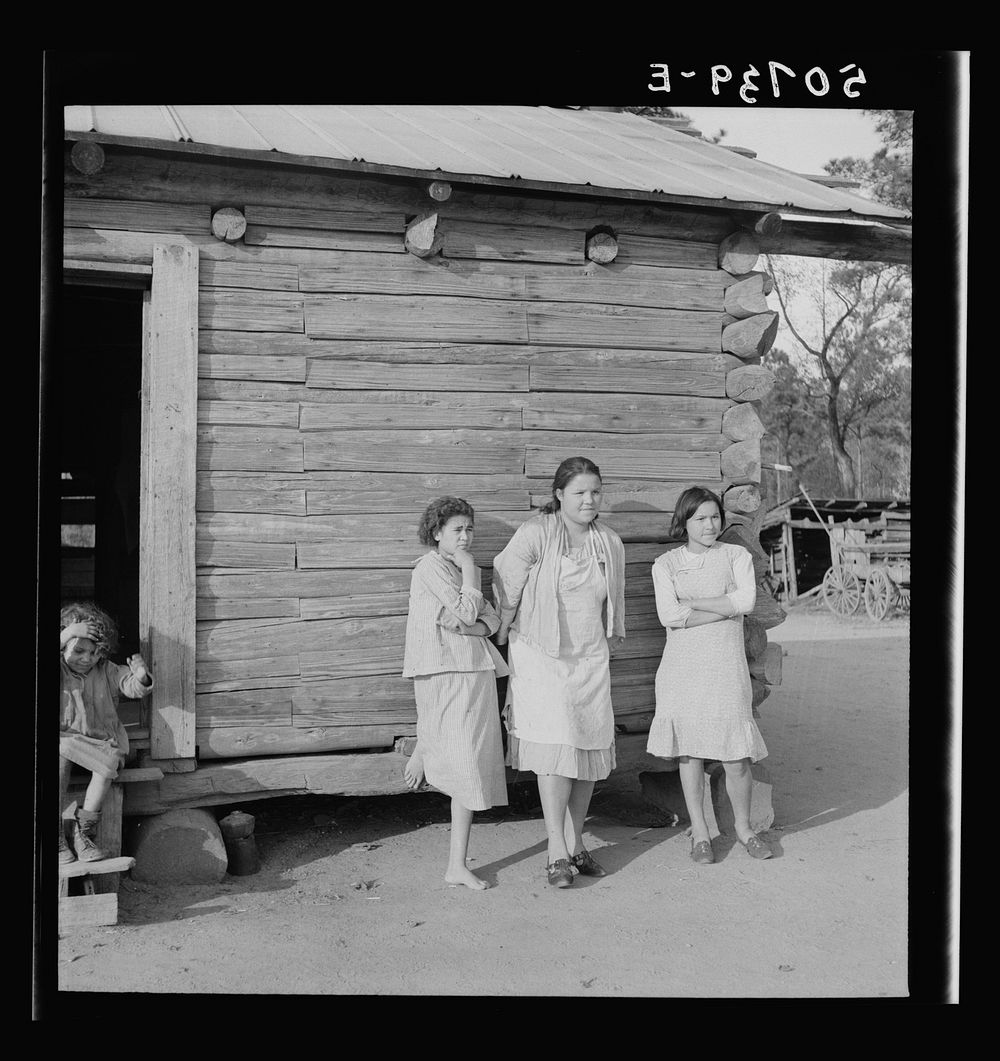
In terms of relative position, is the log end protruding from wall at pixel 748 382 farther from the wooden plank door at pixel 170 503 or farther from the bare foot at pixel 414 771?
the wooden plank door at pixel 170 503

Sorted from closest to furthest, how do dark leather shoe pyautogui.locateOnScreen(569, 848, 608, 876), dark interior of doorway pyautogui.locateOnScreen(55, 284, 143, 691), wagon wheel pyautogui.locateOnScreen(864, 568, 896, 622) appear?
1. dark leather shoe pyautogui.locateOnScreen(569, 848, 608, 876)
2. dark interior of doorway pyautogui.locateOnScreen(55, 284, 143, 691)
3. wagon wheel pyautogui.locateOnScreen(864, 568, 896, 622)

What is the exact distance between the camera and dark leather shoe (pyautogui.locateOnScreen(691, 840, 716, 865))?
515 centimetres

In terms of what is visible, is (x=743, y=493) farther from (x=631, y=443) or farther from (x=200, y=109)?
(x=200, y=109)

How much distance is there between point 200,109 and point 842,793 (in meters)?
5.76

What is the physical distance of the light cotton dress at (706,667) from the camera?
5117 millimetres

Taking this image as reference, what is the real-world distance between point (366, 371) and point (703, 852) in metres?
3.08

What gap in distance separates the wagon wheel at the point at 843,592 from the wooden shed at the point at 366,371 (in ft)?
44.7

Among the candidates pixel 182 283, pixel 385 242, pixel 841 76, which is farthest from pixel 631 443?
pixel 182 283

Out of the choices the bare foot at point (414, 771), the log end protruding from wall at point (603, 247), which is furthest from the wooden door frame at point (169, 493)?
the log end protruding from wall at point (603, 247)

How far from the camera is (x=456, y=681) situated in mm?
4816

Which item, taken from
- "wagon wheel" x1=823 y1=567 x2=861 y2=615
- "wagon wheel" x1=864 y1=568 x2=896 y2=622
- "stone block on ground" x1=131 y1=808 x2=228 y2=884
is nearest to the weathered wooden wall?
"stone block on ground" x1=131 y1=808 x2=228 y2=884

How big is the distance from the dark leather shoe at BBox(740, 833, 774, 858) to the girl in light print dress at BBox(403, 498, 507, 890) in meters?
1.40

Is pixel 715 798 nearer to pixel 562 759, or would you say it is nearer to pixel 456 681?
pixel 562 759

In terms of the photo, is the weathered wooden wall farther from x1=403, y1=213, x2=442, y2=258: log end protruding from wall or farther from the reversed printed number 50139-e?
the reversed printed number 50139-e
